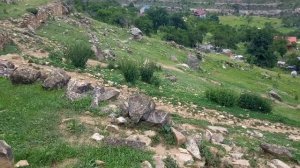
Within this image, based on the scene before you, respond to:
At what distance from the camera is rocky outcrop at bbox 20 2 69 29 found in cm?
3335

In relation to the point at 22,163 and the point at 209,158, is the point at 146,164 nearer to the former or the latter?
the point at 209,158

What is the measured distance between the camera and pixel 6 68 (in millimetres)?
21766

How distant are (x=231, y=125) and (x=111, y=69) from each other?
916 cm

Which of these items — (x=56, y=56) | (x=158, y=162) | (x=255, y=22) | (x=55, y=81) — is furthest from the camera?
(x=255, y=22)

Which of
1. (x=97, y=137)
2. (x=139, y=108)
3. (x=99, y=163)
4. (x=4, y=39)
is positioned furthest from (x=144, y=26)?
(x=99, y=163)

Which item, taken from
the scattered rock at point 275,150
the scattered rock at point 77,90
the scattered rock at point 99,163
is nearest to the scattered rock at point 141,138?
the scattered rock at point 99,163

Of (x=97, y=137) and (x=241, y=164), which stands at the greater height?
(x=97, y=137)

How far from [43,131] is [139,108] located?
11.2ft

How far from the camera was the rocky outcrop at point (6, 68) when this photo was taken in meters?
21.2

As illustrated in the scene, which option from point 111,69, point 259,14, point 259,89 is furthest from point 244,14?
point 111,69

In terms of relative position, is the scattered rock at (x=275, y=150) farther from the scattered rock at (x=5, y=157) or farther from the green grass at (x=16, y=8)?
the green grass at (x=16, y=8)

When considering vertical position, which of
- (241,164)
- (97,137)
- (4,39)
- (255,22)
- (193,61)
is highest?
(4,39)

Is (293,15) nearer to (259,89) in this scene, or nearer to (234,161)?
(259,89)

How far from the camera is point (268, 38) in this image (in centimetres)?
6438
